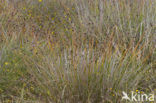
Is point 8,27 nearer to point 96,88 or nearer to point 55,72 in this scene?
point 55,72

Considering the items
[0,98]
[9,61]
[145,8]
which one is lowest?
[0,98]

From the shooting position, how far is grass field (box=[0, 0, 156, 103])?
104 inches

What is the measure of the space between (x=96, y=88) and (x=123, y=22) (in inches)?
69.7

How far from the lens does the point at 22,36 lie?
411 cm

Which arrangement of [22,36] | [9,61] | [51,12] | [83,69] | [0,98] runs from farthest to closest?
[51,12] < [22,36] < [9,61] < [0,98] < [83,69]

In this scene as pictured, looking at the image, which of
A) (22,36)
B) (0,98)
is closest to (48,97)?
(0,98)

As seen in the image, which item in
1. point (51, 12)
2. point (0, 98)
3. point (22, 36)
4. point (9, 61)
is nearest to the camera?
point (0, 98)

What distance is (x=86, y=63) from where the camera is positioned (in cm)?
267

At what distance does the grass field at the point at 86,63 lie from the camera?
265 cm

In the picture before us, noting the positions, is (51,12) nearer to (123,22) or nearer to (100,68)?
(123,22)

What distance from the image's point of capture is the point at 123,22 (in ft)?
13.6

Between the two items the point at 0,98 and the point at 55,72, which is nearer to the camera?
the point at 55,72

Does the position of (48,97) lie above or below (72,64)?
below

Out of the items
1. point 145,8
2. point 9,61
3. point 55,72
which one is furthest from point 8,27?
point 145,8
